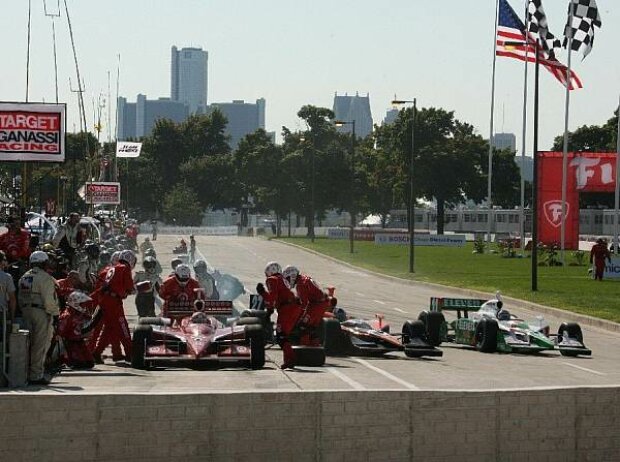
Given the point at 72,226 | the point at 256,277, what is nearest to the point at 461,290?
the point at 256,277

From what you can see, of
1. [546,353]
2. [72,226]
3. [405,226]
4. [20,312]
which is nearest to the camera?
[20,312]

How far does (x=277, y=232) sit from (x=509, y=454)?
113 metres

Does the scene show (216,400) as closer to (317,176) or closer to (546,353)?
(546,353)

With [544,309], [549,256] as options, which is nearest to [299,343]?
[544,309]

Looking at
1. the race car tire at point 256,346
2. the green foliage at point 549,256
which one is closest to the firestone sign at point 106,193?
the green foliage at point 549,256

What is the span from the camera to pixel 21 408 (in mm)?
12852

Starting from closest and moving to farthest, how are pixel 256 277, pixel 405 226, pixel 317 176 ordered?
pixel 256 277
pixel 317 176
pixel 405 226

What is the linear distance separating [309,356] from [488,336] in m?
4.65

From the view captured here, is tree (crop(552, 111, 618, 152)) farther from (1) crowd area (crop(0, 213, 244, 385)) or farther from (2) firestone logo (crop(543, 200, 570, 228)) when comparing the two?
(1) crowd area (crop(0, 213, 244, 385))

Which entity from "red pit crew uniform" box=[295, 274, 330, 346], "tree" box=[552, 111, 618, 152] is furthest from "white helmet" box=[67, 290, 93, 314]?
"tree" box=[552, 111, 618, 152]

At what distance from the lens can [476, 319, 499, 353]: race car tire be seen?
22906 millimetres

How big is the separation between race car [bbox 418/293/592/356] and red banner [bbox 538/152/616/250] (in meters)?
46.6

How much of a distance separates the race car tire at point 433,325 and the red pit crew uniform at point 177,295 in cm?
429

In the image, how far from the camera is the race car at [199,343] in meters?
18.6
